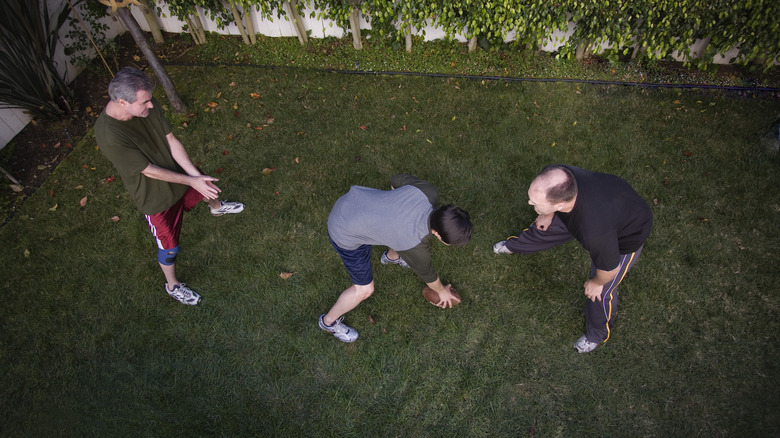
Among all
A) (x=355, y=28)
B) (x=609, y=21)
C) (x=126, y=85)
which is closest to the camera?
(x=126, y=85)

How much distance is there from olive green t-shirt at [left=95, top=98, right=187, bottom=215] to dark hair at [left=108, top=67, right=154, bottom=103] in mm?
254

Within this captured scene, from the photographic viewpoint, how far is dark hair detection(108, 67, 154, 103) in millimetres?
2875


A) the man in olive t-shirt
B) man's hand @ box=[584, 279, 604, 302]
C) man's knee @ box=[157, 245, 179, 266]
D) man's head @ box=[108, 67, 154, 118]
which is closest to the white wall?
the man in olive t-shirt

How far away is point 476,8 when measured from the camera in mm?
5527

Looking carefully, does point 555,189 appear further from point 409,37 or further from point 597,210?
point 409,37

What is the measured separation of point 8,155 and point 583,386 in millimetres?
7382

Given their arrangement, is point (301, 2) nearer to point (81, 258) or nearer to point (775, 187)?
point (81, 258)

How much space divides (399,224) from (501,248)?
191 cm

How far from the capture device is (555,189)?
267 cm

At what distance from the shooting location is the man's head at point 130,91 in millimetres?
2883

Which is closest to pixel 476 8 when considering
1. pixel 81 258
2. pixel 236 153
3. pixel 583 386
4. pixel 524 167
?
pixel 524 167

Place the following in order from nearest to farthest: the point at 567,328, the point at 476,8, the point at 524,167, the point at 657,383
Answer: the point at 657,383 < the point at 567,328 < the point at 524,167 < the point at 476,8

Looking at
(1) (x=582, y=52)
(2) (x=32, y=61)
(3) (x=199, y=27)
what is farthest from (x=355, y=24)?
(2) (x=32, y=61)

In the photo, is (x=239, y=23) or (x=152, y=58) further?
(x=239, y=23)
